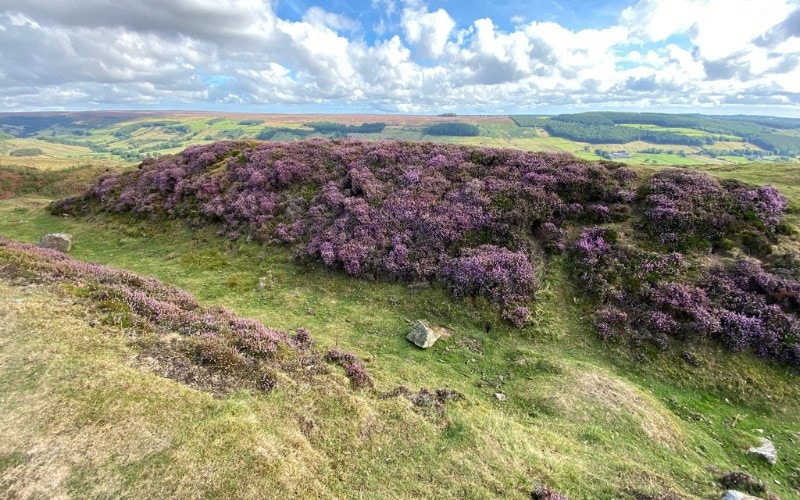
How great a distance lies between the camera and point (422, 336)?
17.2 metres

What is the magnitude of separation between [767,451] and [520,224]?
1535 centimetres

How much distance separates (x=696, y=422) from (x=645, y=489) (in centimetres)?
520

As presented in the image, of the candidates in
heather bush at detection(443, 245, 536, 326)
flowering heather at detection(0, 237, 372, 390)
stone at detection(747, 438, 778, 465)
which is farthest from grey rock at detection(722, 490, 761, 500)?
flowering heather at detection(0, 237, 372, 390)

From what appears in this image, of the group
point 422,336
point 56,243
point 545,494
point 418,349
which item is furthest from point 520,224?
point 56,243

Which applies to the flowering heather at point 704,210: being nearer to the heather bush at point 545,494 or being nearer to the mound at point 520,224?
the mound at point 520,224

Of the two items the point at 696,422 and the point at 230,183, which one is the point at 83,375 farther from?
the point at 230,183

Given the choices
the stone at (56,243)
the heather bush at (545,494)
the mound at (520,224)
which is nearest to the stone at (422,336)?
the mound at (520,224)

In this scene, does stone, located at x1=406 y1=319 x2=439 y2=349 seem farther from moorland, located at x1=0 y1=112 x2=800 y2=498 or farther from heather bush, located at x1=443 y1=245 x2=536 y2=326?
heather bush, located at x1=443 y1=245 x2=536 y2=326

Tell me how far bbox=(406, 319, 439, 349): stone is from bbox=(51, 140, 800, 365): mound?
12.9ft

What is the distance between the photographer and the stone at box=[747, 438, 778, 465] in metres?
11.7

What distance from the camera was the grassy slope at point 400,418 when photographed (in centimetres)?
855

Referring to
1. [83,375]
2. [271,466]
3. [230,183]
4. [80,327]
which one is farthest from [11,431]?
[230,183]

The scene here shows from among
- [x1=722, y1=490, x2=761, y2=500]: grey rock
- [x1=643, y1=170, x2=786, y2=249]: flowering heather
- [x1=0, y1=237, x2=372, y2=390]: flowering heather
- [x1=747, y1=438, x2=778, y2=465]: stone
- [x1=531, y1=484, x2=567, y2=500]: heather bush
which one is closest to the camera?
[x1=531, y1=484, x2=567, y2=500]: heather bush

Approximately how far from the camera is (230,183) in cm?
3462
